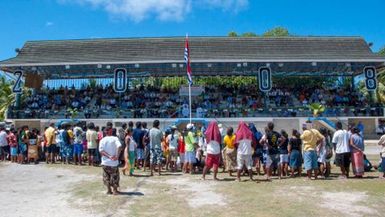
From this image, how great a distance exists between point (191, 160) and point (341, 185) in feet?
14.1

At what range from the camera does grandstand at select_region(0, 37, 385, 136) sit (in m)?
28.0

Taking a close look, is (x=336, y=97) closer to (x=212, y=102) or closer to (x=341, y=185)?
(x=212, y=102)

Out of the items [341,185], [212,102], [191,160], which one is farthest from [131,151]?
[212,102]

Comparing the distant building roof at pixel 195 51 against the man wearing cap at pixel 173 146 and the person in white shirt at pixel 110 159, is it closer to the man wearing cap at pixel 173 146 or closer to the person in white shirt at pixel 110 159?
the man wearing cap at pixel 173 146

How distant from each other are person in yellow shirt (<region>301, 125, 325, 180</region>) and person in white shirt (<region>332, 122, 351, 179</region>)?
53cm

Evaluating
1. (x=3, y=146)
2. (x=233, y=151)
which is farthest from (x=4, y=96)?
(x=233, y=151)

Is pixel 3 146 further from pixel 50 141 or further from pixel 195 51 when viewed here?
pixel 195 51

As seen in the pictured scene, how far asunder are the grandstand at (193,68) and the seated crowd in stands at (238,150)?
46.2 feet

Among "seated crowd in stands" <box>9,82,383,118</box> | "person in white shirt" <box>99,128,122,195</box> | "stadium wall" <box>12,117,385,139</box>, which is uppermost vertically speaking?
"seated crowd in stands" <box>9,82,383,118</box>

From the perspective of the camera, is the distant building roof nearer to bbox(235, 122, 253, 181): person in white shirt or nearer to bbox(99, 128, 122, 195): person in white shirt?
bbox(235, 122, 253, 181): person in white shirt

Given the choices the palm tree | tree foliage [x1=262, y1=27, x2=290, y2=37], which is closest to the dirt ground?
the palm tree

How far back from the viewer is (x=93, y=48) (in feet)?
103

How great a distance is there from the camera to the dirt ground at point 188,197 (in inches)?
320

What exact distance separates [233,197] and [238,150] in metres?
2.13
